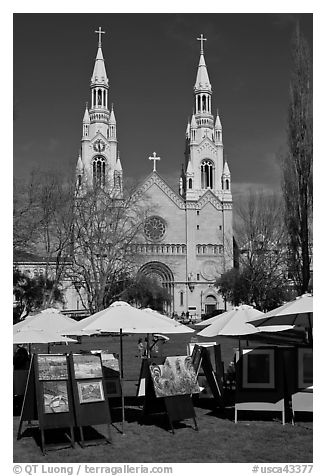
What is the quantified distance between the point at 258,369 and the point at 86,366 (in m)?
2.94

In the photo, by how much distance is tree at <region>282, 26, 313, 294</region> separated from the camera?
19.2 m

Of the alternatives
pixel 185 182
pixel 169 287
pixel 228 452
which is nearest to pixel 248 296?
pixel 169 287

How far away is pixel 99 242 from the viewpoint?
1439 inches

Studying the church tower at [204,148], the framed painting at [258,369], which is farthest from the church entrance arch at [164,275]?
the framed painting at [258,369]

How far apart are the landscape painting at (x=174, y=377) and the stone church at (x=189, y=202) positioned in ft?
181

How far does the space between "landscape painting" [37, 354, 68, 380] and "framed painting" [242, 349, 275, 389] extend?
3.04 metres

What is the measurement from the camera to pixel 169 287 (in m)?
67.9

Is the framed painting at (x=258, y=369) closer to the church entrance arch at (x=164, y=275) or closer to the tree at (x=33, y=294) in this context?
the tree at (x=33, y=294)

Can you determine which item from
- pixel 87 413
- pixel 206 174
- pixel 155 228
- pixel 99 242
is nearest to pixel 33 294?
pixel 99 242

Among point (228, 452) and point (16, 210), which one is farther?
point (16, 210)

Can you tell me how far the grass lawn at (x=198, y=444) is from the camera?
7156mm

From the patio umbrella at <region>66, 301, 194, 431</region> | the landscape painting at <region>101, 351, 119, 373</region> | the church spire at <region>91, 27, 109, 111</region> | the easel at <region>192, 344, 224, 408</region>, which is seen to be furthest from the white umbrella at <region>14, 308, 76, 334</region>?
the church spire at <region>91, 27, 109, 111</region>

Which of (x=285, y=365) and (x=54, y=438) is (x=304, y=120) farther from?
(x=54, y=438)

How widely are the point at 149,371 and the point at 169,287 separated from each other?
5922 cm
